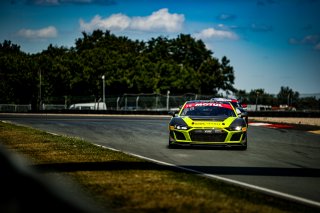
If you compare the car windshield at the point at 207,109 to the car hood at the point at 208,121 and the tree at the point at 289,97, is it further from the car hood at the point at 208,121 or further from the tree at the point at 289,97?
the tree at the point at 289,97

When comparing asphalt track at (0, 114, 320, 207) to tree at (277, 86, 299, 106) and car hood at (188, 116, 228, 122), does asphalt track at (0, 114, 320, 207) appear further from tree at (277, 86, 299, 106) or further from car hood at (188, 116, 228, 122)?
tree at (277, 86, 299, 106)

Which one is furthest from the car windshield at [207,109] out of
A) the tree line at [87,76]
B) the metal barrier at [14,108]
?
the tree line at [87,76]

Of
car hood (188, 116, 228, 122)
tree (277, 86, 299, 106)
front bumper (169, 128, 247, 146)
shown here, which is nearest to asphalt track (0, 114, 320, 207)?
front bumper (169, 128, 247, 146)

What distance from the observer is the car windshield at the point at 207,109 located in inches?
558

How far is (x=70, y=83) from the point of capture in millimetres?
75062

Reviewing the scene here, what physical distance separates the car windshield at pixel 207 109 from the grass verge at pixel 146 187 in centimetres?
382

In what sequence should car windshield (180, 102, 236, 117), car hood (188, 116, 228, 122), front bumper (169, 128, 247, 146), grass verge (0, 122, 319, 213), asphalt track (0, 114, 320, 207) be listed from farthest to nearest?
car windshield (180, 102, 236, 117), car hood (188, 116, 228, 122), front bumper (169, 128, 247, 146), asphalt track (0, 114, 320, 207), grass verge (0, 122, 319, 213)

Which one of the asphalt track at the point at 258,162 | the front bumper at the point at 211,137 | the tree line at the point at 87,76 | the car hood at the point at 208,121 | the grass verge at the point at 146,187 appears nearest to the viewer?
the grass verge at the point at 146,187

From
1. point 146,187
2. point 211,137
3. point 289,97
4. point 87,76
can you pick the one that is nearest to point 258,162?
point 211,137

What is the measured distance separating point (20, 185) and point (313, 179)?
6939 mm

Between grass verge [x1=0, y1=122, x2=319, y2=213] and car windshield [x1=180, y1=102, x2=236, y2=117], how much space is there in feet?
12.5

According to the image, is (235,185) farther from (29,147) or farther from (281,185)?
(29,147)

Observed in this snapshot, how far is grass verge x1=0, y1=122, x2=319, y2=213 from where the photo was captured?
220 inches

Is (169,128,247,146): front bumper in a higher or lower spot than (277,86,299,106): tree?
lower
